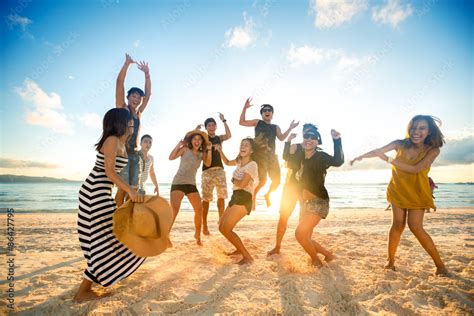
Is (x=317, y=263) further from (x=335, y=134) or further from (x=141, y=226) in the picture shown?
(x=141, y=226)

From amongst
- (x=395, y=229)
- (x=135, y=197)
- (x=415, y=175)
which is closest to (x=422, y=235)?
(x=395, y=229)

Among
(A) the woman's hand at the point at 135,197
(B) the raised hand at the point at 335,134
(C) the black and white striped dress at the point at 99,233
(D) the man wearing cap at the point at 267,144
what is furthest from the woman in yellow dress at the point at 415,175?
(C) the black and white striped dress at the point at 99,233

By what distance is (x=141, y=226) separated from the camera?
120 inches

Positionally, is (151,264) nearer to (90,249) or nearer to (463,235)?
(90,249)

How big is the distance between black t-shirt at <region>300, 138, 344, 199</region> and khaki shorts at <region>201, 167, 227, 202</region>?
2725 mm

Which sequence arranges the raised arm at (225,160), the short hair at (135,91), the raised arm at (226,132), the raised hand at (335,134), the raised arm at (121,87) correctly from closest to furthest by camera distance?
the raised hand at (335,134)
the raised arm at (121,87)
the short hair at (135,91)
the raised arm at (225,160)
the raised arm at (226,132)

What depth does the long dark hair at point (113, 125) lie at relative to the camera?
10.5ft

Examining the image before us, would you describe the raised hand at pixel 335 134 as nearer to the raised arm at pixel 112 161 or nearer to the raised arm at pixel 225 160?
the raised arm at pixel 225 160

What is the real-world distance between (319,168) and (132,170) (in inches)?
147

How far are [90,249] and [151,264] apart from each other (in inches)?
72.9

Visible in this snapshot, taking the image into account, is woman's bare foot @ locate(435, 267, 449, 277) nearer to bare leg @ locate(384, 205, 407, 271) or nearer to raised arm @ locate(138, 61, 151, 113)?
bare leg @ locate(384, 205, 407, 271)

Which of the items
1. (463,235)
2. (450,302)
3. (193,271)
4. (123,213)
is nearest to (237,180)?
(193,271)

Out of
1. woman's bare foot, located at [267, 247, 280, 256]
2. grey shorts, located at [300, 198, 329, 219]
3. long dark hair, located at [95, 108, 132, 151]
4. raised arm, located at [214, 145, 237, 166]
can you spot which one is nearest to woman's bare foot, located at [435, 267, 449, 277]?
grey shorts, located at [300, 198, 329, 219]

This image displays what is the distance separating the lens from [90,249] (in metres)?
3.06
